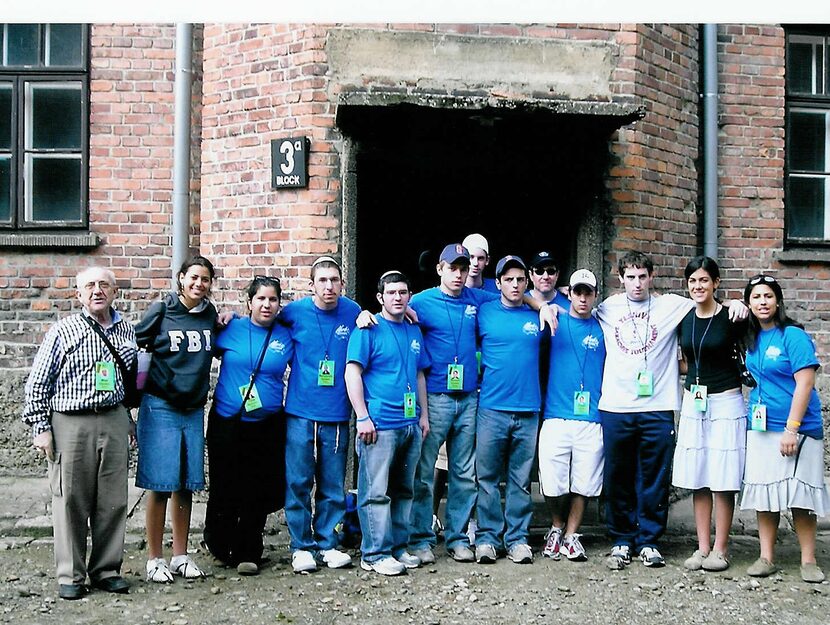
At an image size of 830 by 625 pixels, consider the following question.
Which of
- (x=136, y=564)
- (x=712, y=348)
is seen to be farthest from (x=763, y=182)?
(x=136, y=564)

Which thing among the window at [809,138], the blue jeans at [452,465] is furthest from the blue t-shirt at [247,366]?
the window at [809,138]

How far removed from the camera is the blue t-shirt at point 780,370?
212 inches

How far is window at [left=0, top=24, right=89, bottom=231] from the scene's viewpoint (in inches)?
309

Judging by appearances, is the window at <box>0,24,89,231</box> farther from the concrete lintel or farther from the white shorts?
the white shorts

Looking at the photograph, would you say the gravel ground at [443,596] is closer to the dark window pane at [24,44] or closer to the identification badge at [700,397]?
the identification badge at [700,397]

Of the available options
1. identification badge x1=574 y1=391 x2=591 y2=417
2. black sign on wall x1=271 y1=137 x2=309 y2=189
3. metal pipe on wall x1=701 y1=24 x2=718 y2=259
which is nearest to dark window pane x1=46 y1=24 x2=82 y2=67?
black sign on wall x1=271 y1=137 x2=309 y2=189

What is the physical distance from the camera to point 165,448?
17.2ft

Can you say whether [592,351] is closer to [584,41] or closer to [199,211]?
[584,41]

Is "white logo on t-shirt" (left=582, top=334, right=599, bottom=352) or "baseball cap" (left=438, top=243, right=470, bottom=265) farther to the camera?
"white logo on t-shirt" (left=582, top=334, right=599, bottom=352)

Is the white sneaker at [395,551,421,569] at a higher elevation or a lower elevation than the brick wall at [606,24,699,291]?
lower

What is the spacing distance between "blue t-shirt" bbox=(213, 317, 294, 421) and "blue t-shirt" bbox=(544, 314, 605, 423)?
1695mm

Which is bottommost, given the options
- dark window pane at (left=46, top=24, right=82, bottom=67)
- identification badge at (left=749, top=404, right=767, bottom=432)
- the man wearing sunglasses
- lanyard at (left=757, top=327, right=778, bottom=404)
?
identification badge at (left=749, top=404, right=767, bottom=432)

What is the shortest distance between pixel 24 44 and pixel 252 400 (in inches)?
173

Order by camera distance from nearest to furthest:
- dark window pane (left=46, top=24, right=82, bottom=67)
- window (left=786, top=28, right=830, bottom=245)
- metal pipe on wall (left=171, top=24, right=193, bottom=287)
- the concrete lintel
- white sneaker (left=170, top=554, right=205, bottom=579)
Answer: white sneaker (left=170, top=554, right=205, bottom=579), the concrete lintel, metal pipe on wall (left=171, top=24, right=193, bottom=287), dark window pane (left=46, top=24, right=82, bottom=67), window (left=786, top=28, right=830, bottom=245)
